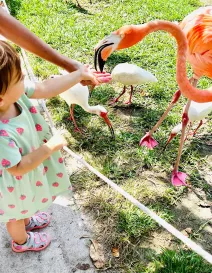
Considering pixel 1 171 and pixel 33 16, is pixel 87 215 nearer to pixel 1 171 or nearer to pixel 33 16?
pixel 1 171

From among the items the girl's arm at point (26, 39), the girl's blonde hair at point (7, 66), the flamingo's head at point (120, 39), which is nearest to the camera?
the girl's blonde hair at point (7, 66)

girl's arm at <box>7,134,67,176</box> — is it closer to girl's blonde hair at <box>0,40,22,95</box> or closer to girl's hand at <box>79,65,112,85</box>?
girl's blonde hair at <box>0,40,22,95</box>

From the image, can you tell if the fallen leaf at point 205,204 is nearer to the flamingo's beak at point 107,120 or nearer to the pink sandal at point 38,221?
the flamingo's beak at point 107,120

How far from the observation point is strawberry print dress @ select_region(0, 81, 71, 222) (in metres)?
1.56

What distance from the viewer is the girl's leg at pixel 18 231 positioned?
6.68ft

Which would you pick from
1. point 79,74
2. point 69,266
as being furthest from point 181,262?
point 79,74

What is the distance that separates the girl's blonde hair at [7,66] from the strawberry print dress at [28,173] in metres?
0.21

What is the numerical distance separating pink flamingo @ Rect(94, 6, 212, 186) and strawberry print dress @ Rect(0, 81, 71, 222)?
0.95 meters

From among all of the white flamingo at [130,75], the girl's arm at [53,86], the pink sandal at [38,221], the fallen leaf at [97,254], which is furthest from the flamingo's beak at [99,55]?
the fallen leaf at [97,254]

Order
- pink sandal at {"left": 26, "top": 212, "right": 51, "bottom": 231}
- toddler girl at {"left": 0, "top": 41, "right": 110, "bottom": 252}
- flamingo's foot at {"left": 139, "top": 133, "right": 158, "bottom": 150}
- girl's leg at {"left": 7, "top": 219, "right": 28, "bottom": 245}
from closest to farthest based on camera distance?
toddler girl at {"left": 0, "top": 41, "right": 110, "bottom": 252} → girl's leg at {"left": 7, "top": 219, "right": 28, "bottom": 245} → pink sandal at {"left": 26, "top": 212, "right": 51, "bottom": 231} → flamingo's foot at {"left": 139, "top": 133, "right": 158, "bottom": 150}

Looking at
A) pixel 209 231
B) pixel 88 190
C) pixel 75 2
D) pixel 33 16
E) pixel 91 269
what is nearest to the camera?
pixel 91 269

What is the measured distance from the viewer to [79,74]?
1.81 meters

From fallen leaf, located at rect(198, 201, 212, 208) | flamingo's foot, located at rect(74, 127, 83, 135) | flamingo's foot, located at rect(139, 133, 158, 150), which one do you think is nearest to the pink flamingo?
flamingo's foot, located at rect(139, 133, 158, 150)

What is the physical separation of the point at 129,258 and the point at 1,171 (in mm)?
1013
